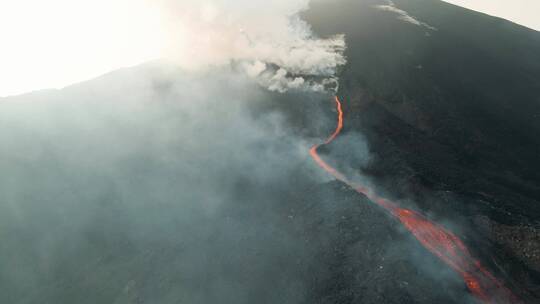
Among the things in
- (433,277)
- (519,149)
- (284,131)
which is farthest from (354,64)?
(433,277)

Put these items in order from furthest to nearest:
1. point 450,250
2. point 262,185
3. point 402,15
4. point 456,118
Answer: point 402,15 → point 456,118 → point 262,185 → point 450,250

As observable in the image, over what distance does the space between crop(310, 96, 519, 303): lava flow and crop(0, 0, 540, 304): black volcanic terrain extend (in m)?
0.56

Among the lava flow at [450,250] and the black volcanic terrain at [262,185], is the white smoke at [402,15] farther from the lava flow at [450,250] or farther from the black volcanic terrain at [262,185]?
the lava flow at [450,250]

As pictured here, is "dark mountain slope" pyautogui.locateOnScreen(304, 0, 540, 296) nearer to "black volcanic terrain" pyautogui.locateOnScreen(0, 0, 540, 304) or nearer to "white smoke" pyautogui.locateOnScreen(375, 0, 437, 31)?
"black volcanic terrain" pyautogui.locateOnScreen(0, 0, 540, 304)

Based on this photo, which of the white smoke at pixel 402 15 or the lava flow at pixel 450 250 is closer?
the lava flow at pixel 450 250

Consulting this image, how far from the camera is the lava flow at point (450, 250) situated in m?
16.5

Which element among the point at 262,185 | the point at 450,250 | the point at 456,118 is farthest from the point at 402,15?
the point at 450,250

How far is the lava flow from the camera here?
16484mm

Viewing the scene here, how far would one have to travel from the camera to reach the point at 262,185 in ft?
80.6

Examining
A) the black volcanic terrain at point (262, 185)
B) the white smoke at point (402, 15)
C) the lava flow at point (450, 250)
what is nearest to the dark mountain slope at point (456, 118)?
the black volcanic terrain at point (262, 185)

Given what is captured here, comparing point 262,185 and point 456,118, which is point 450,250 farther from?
point 456,118

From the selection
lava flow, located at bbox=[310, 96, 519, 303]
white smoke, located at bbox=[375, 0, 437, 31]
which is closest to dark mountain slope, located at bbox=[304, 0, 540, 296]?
white smoke, located at bbox=[375, 0, 437, 31]

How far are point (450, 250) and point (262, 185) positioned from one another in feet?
39.8

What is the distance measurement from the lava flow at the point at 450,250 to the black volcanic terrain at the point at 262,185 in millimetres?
559
